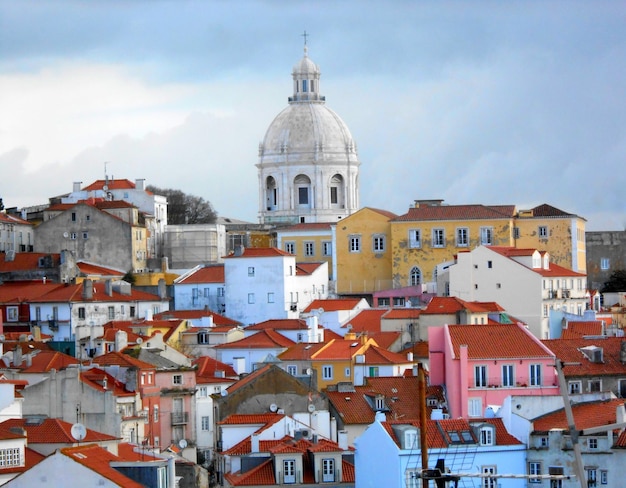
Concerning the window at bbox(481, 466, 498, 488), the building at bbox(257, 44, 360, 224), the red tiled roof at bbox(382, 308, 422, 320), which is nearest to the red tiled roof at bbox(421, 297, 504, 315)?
the red tiled roof at bbox(382, 308, 422, 320)

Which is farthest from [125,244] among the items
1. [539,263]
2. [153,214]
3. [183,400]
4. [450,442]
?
[450,442]

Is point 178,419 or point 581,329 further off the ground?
point 581,329

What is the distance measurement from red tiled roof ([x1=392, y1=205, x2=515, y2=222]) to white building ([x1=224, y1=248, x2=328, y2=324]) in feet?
28.2

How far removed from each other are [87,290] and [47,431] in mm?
34171

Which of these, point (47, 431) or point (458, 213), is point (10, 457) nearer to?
point (47, 431)

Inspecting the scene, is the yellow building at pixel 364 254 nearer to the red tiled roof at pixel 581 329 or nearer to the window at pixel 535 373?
the red tiled roof at pixel 581 329

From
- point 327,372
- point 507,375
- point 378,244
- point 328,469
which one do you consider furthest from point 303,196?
point 328,469

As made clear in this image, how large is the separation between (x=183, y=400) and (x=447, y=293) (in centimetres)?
2674

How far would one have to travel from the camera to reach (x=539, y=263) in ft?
300

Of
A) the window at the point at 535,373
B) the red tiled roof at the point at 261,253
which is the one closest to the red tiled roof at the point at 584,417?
the window at the point at 535,373

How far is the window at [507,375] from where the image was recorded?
208 ft

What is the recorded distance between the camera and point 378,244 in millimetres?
102188

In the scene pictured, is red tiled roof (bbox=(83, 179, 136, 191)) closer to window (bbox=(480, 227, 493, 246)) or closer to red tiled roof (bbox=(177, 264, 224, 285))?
red tiled roof (bbox=(177, 264, 224, 285))

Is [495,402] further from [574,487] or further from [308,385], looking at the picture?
[574,487]
